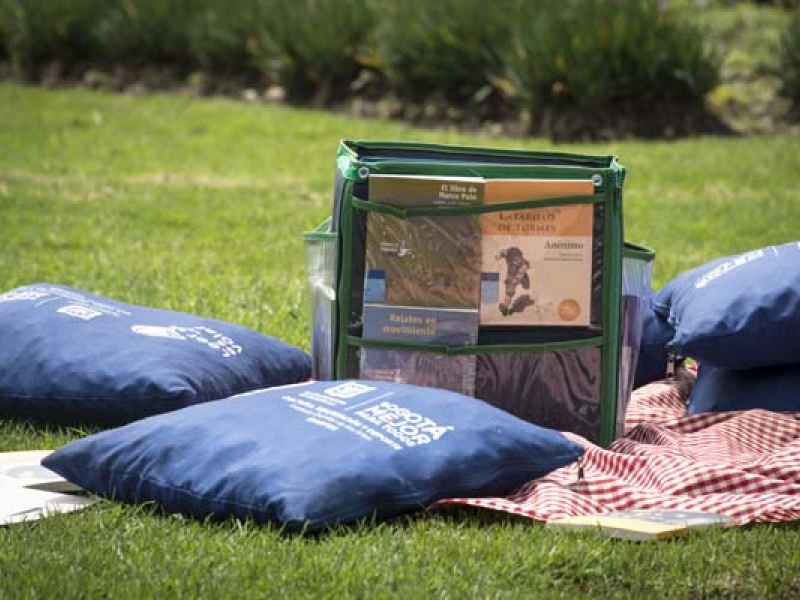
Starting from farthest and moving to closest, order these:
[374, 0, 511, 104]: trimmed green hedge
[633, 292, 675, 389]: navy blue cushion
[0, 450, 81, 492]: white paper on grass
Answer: [374, 0, 511, 104]: trimmed green hedge
[633, 292, 675, 389]: navy blue cushion
[0, 450, 81, 492]: white paper on grass

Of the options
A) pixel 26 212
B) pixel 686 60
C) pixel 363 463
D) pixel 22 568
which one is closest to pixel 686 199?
pixel 686 60

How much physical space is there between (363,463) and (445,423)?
0.31 metres

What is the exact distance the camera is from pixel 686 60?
487 inches

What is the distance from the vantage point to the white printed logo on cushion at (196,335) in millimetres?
4836

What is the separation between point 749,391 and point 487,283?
1.04 meters

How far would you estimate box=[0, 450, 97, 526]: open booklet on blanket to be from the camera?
3684 millimetres

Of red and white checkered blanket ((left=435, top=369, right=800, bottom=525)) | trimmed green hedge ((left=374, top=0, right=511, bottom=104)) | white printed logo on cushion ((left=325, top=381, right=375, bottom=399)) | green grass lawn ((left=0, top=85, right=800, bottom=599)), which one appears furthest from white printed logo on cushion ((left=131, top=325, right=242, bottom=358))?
trimmed green hedge ((left=374, top=0, right=511, bottom=104))

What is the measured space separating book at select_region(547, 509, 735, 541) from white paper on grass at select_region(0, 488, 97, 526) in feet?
3.75

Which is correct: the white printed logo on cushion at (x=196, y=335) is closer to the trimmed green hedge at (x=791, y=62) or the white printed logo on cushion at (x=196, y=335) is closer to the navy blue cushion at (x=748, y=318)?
the navy blue cushion at (x=748, y=318)

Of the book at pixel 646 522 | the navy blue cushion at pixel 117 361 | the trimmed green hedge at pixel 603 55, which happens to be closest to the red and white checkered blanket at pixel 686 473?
the book at pixel 646 522

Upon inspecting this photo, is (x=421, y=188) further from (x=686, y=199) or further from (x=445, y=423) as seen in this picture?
(x=686, y=199)

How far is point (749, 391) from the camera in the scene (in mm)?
4980

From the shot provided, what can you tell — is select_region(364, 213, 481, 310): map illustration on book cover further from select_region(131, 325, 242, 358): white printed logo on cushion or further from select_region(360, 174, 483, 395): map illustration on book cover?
select_region(131, 325, 242, 358): white printed logo on cushion

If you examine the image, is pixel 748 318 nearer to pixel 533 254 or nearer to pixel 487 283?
pixel 533 254
